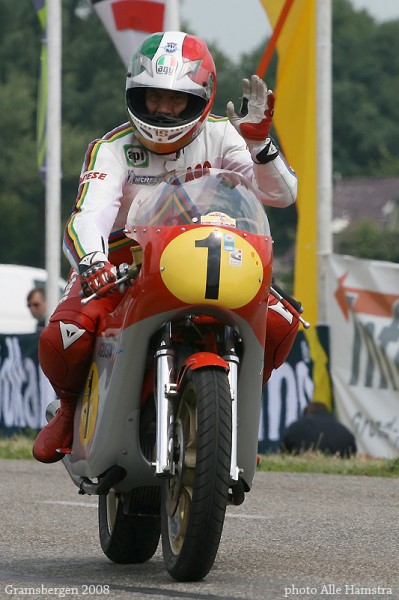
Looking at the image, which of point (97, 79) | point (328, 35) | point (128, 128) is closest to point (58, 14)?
point (328, 35)

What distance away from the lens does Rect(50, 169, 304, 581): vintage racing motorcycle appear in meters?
5.74

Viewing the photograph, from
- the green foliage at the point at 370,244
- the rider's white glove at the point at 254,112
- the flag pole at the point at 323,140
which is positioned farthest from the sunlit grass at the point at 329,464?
the green foliage at the point at 370,244

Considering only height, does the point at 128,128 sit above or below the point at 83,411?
above

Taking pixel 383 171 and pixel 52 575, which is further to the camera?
pixel 383 171

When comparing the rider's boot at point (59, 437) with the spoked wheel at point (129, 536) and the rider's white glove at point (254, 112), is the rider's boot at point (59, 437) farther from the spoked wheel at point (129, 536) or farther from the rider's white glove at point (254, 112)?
the rider's white glove at point (254, 112)

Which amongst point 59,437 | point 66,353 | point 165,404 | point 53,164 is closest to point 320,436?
point 59,437

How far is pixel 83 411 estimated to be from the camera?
6.68 meters

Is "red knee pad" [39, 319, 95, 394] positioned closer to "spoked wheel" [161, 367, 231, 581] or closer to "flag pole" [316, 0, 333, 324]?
"spoked wheel" [161, 367, 231, 581]

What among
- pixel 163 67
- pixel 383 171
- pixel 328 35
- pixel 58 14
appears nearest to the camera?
pixel 163 67

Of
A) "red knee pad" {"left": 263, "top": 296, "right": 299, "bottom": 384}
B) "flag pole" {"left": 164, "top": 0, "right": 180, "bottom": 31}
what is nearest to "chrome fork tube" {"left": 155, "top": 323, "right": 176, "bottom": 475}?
"red knee pad" {"left": 263, "top": 296, "right": 299, "bottom": 384}

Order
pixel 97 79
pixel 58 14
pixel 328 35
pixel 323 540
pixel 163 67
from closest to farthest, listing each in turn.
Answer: pixel 163 67
pixel 323 540
pixel 328 35
pixel 58 14
pixel 97 79

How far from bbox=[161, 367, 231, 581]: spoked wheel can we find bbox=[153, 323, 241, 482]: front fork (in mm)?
41

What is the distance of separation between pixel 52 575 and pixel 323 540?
153 cm

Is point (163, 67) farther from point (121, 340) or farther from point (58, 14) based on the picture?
point (58, 14)
